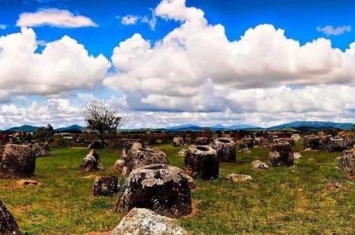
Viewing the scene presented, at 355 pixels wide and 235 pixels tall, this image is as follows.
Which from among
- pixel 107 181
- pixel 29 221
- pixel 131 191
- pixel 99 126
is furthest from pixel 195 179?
pixel 99 126

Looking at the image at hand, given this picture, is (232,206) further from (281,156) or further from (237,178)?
(281,156)

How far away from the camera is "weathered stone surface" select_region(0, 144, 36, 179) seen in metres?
37.6

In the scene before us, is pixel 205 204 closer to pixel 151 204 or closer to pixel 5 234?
pixel 151 204

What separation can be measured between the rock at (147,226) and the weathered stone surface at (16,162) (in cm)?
2613

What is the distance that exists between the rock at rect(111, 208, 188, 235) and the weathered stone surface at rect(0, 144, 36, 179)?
26.1 meters

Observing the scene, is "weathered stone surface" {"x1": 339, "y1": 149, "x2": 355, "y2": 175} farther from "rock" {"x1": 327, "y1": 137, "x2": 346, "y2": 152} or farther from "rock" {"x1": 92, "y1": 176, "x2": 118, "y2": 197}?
"rock" {"x1": 327, "y1": 137, "x2": 346, "y2": 152}

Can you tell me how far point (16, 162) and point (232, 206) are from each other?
20.1m

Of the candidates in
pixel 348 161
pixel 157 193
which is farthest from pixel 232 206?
pixel 348 161

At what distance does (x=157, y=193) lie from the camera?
2262 cm

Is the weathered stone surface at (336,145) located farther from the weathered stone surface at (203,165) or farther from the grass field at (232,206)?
the weathered stone surface at (203,165)

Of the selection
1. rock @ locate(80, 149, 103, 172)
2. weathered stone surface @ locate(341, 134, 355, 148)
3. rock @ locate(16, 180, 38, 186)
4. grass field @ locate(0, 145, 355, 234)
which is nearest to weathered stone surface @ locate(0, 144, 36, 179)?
grass field @ locate(0, 145, 355, 234)

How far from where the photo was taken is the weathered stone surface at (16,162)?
123ft

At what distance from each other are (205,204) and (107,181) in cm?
647

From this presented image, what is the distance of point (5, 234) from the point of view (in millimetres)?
15234
